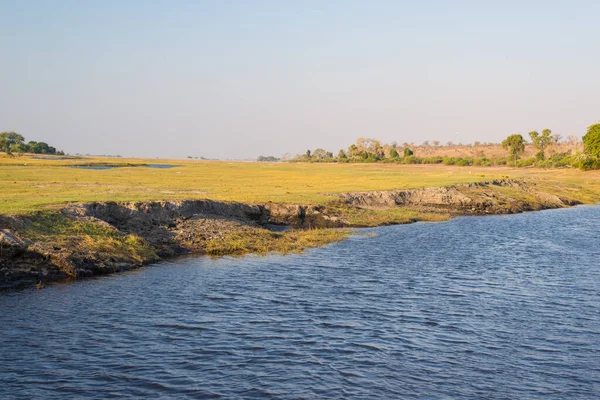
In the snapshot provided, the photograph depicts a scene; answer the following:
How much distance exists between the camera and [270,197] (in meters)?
46.8

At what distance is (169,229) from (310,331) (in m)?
17.2

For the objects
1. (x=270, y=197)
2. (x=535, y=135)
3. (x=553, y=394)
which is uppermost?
(x=535, y=135)

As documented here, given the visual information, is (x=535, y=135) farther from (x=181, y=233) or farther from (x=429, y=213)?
(x=181, y=233)

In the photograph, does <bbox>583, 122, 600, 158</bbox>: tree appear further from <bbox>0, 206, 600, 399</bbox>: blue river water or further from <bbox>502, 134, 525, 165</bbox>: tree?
<bbox>0, 206, 600, 399</bbox>: blue river water

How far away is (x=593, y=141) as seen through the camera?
108 m

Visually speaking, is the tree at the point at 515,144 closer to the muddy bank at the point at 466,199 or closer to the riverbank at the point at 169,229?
the muddy bank at the point at 466,199

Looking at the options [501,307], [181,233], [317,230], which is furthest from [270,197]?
[501,307]

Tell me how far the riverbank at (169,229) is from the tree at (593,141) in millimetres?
62618

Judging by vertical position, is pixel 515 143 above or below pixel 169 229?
above

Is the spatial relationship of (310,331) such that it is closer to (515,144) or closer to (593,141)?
(593,141)

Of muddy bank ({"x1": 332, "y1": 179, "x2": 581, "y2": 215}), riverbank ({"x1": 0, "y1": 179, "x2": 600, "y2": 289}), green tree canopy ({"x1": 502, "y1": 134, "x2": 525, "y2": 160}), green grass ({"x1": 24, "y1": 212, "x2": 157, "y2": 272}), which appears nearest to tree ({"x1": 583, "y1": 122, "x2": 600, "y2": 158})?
green tree canopy ({"x1": 502, "y1": 134, "x2": 525, "y2": 160})

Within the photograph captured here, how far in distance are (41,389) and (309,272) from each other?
14.9 meters

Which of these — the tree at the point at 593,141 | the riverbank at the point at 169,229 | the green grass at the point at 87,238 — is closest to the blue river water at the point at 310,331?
the green grass at the point at 87,238

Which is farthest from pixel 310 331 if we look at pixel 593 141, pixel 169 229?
pixel 593 141
